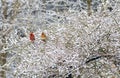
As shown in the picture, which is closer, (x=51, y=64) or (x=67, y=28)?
(x=51, y=64)

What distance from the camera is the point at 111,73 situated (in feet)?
16.6

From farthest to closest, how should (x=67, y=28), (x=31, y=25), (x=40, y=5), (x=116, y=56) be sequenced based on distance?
(x=40, y=5)
(x=31, y=25)
(x=67, y=28)
(x=116, y=56)

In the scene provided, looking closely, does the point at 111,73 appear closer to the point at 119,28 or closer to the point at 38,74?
the point at 119,28

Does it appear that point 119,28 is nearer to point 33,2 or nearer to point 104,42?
point 104,42

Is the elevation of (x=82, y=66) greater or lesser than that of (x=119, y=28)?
lesser

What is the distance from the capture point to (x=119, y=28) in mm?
5070

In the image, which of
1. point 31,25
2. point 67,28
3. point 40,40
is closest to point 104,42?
point 67,28

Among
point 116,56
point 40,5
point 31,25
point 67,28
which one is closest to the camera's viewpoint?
point 116,56

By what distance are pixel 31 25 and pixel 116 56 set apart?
6.09m

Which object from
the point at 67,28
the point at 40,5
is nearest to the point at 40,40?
the point at 67,28

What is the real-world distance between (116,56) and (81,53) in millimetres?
469

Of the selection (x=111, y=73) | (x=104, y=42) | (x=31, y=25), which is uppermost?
(x=104, y=42)

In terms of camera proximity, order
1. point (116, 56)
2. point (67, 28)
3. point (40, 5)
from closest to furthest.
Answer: point (116, 56) → point (67, 28) → point (40, 5)

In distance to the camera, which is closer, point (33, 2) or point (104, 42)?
point (104, 42)
